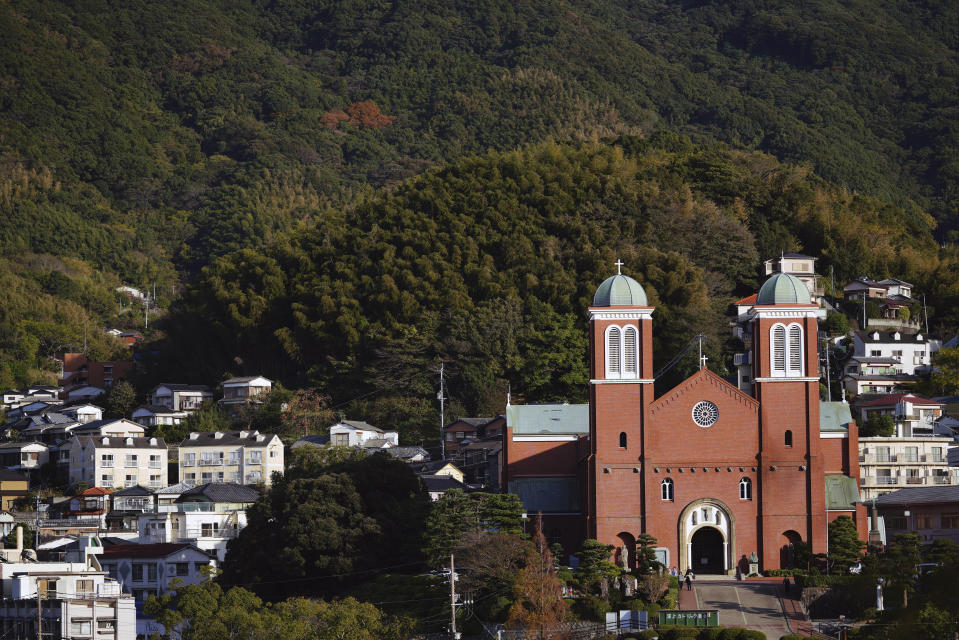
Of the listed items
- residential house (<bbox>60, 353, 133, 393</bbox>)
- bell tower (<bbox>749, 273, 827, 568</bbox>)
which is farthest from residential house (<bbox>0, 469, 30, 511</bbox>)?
bell tower (<bbox>749, 273, 827, 568</bbox>)

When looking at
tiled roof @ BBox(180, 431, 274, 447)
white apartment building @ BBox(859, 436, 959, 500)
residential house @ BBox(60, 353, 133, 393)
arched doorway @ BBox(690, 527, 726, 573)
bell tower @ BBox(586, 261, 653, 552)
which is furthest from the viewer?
residential house @ BBox(60, 353, 133, 393)

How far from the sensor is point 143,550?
194 feet

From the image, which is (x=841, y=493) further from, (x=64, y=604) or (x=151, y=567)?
(x=64, y=604)

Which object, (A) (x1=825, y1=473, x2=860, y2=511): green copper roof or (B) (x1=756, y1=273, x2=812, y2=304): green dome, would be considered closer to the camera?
(B) (x1=756, y1=273, x2=812, y2=304): green dome

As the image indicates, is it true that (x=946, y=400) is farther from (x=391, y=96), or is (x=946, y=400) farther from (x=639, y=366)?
(x=391, y=96)

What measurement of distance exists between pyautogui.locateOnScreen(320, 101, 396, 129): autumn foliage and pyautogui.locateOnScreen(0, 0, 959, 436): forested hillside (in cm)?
54

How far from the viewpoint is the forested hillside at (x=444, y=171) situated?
83.8 metres

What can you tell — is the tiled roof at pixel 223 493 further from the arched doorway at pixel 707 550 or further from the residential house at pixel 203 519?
the arched doorway at pixel 707 550

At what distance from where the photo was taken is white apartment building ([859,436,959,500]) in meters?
63.6

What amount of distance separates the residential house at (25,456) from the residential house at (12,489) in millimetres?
4063

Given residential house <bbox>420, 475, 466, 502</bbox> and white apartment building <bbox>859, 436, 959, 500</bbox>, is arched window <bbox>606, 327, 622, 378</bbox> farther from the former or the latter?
white apartment building <bbox>859, 436, 959, 500</bbox>

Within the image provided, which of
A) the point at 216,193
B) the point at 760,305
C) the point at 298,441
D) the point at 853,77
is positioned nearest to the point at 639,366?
the point at 760,305

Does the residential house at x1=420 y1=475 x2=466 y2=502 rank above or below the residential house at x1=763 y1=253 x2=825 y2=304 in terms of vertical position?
below

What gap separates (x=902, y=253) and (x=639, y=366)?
46782 mm
